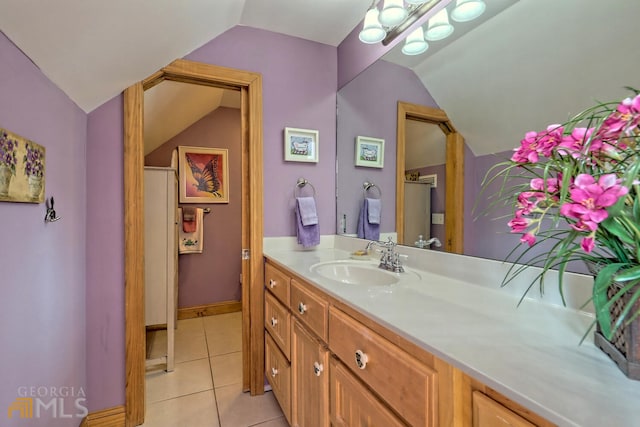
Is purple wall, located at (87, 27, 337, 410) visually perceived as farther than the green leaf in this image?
Yes

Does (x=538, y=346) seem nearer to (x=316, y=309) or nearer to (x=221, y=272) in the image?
(x=316, y=309)

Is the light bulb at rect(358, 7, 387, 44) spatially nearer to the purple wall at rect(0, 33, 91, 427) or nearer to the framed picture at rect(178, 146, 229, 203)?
the purple wall at rect(0, 33, 91, 427)

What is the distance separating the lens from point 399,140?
5.18 feet

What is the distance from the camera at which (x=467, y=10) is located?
1138 millimetres

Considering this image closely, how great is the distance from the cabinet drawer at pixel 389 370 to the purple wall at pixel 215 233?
Answer: 8.00ft

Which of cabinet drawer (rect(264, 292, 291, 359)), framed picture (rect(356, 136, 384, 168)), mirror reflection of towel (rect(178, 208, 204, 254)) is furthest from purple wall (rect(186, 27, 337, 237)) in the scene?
mirror reflection of towel (rect(178, 208, 204, 254))

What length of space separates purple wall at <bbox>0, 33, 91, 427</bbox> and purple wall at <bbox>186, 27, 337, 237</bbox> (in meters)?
0.91

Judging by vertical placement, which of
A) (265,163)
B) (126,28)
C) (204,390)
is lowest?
(204,390)

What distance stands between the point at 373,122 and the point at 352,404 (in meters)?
1.48

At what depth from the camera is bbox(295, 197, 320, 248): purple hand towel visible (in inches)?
72.6

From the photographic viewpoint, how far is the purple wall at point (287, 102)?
180 cm

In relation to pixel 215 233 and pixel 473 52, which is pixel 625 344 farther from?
pixel 215 233

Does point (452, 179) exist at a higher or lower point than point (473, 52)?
lower

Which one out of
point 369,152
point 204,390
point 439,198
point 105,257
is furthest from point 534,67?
point 204,390
